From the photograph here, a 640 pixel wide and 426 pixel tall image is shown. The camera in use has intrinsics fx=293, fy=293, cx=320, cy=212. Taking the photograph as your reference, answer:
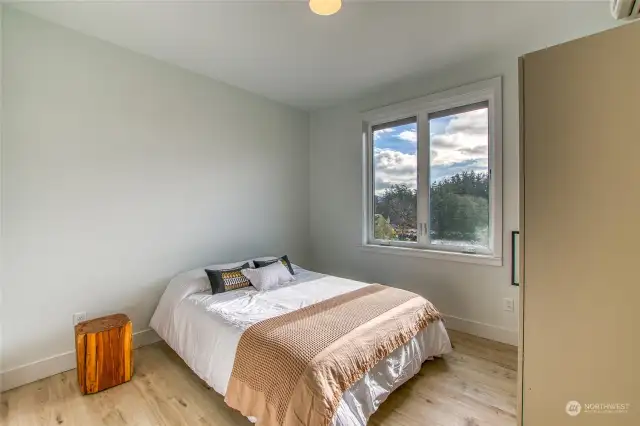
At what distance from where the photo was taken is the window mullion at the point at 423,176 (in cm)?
319

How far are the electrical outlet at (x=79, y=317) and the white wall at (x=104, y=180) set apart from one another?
1.3 inches

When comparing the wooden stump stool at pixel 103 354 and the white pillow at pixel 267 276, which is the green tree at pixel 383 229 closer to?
the white pillow at pixel 267 276

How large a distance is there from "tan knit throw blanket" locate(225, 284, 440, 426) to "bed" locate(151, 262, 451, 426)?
9 cm

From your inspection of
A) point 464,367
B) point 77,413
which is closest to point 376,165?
point 464,367

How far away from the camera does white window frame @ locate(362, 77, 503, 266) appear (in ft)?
8.86

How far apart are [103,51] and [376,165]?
9.58ft

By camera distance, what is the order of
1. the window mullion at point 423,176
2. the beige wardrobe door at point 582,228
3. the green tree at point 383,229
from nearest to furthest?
the beige wardrobe door at point 582,228 < the window mullion at point 423,176 < the green tree at point 383,229

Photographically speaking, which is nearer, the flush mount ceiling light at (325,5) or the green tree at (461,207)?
the flush mount ceiling light at (325,5)

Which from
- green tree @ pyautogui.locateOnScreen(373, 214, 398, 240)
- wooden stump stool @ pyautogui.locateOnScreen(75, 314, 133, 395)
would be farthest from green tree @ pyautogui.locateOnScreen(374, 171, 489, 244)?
wooden stump stool @ pyautogui.locateOnScreen(75, 314, 133, 395)

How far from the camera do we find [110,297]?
8.23 ft

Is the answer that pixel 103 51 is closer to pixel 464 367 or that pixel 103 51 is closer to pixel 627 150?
pixel 627 150

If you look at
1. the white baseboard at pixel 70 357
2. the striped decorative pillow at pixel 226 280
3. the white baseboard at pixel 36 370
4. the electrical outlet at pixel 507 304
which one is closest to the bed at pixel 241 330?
the striped decorative pillow at pixel 226 280

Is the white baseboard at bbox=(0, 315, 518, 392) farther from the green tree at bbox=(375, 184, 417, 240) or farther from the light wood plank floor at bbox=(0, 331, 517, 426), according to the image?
the green tree at bbox=(375, 184, 417, 240)

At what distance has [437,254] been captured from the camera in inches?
120
